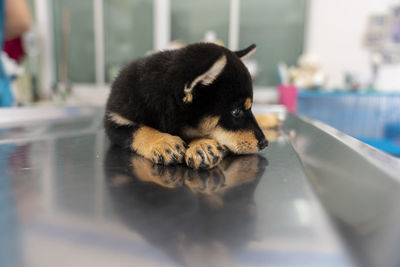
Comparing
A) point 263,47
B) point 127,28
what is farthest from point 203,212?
point 127,28

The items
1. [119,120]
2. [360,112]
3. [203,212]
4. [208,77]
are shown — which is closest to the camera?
[203,212]

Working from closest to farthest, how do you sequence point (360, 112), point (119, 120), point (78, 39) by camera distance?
point (119, 120), point (360, 112), point (78, 39)

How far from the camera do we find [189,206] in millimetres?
372

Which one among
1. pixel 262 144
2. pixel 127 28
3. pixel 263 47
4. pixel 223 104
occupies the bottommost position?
pixel 262 144

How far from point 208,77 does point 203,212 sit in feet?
1.46

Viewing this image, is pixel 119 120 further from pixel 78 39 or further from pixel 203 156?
pixel 78 39

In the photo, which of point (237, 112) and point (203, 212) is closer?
point (203, 212)

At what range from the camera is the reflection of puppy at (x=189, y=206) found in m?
0.28

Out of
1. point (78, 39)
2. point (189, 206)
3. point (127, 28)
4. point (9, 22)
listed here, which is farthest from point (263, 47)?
point (189, 206)

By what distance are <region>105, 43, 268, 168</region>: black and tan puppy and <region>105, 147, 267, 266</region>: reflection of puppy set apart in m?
0.12

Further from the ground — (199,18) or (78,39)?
(199,18)

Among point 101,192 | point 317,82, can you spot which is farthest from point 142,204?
point 317,82

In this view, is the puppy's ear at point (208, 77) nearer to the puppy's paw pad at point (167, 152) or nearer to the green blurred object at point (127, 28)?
the puppy's paw pad at point (167, 152)

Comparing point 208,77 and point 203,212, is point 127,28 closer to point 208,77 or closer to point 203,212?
point 208,77
